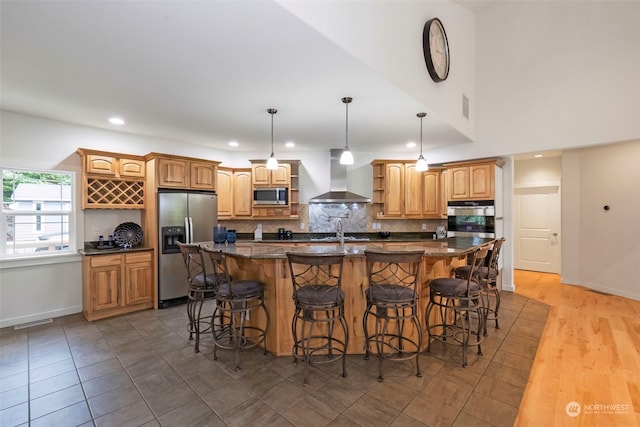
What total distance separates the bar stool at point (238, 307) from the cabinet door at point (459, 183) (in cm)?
423

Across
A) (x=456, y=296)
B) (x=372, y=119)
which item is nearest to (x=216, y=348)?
(x=456, y=296)

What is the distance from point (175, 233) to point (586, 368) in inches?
205

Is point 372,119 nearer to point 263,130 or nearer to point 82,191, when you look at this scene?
point 263,130

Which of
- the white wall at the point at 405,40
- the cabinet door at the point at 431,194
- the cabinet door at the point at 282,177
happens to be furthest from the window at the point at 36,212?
the cabinet door at the point at 431,194

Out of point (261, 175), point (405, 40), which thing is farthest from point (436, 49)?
point (261, 175)

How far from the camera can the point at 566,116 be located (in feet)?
14.3

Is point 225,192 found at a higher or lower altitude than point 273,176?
lower

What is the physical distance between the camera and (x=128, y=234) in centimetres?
439

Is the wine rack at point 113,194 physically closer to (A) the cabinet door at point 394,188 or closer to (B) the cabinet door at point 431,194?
(A) the cabinet door at point 394,188

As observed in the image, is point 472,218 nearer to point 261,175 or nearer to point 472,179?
point 472,179

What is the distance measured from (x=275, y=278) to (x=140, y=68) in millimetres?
2335

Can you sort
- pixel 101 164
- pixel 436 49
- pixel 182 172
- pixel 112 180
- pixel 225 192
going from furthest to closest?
pixel 225 192, pixel 182 172, pixel 112 180, pixel 101 164, pixel 436 49

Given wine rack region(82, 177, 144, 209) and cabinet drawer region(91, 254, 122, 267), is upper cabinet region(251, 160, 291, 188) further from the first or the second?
cabinet drawer region(91, 254, 122, 267)

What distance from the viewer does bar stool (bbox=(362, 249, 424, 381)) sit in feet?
7.70
